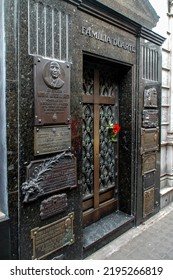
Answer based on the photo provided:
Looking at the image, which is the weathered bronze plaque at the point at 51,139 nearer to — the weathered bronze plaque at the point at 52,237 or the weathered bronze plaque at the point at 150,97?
the weathered bronze plaque at the point at 52,237

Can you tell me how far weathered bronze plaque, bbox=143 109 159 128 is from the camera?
4602mm

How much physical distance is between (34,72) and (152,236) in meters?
3.33

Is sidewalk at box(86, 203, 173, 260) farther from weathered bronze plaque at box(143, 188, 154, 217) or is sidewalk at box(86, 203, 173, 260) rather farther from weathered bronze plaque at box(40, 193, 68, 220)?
weathered bronze plaque at box(40, 193, 68, 220)

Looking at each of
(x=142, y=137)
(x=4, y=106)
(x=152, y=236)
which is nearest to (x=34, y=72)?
(x=4, y=106)

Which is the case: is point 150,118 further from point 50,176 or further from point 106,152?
point 50,176

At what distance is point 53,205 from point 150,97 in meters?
2.84

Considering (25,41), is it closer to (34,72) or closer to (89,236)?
(34,72)

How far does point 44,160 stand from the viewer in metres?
2.90

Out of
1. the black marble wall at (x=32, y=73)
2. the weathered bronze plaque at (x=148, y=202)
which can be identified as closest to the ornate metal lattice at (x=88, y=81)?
the black marble wall at (x=32, y=73)

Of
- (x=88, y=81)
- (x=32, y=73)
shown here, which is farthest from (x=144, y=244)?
(x=32, y=73)

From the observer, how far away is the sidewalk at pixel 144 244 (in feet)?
12.0

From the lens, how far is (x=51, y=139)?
296 cm

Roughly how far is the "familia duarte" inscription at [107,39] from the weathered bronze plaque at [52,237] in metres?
2.49

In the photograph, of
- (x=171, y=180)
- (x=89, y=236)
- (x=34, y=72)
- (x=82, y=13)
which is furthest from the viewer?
(x=171, y=180)
